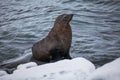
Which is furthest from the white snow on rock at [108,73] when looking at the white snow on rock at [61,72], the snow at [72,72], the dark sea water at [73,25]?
the dark sea water at [73,25]

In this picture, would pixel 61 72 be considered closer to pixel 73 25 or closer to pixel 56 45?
pixel 56 45

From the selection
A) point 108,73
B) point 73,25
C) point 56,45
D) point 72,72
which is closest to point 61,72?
point 72,72

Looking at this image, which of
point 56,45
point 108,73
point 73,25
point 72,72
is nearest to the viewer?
point 108,73

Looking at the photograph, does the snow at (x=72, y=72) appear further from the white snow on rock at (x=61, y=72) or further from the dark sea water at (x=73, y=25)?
the dark sea water at (x=73, y=25)

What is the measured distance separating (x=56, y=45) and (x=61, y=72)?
2547mm

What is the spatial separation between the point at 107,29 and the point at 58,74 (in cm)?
513

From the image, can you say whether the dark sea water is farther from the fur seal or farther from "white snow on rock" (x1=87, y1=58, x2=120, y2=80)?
"white snow on rock" (x1=87, y1=58, x2=120, y2=80)

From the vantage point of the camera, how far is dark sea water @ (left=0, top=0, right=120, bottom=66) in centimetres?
861

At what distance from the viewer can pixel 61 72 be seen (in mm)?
5039

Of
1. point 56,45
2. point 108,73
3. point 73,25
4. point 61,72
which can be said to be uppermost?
point 108,73

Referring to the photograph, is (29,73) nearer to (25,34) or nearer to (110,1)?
(25,34)

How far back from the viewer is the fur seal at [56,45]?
24.8ft

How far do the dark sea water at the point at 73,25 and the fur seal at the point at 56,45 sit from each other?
71cm

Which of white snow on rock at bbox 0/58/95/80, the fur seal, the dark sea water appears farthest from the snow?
the dark sea water
